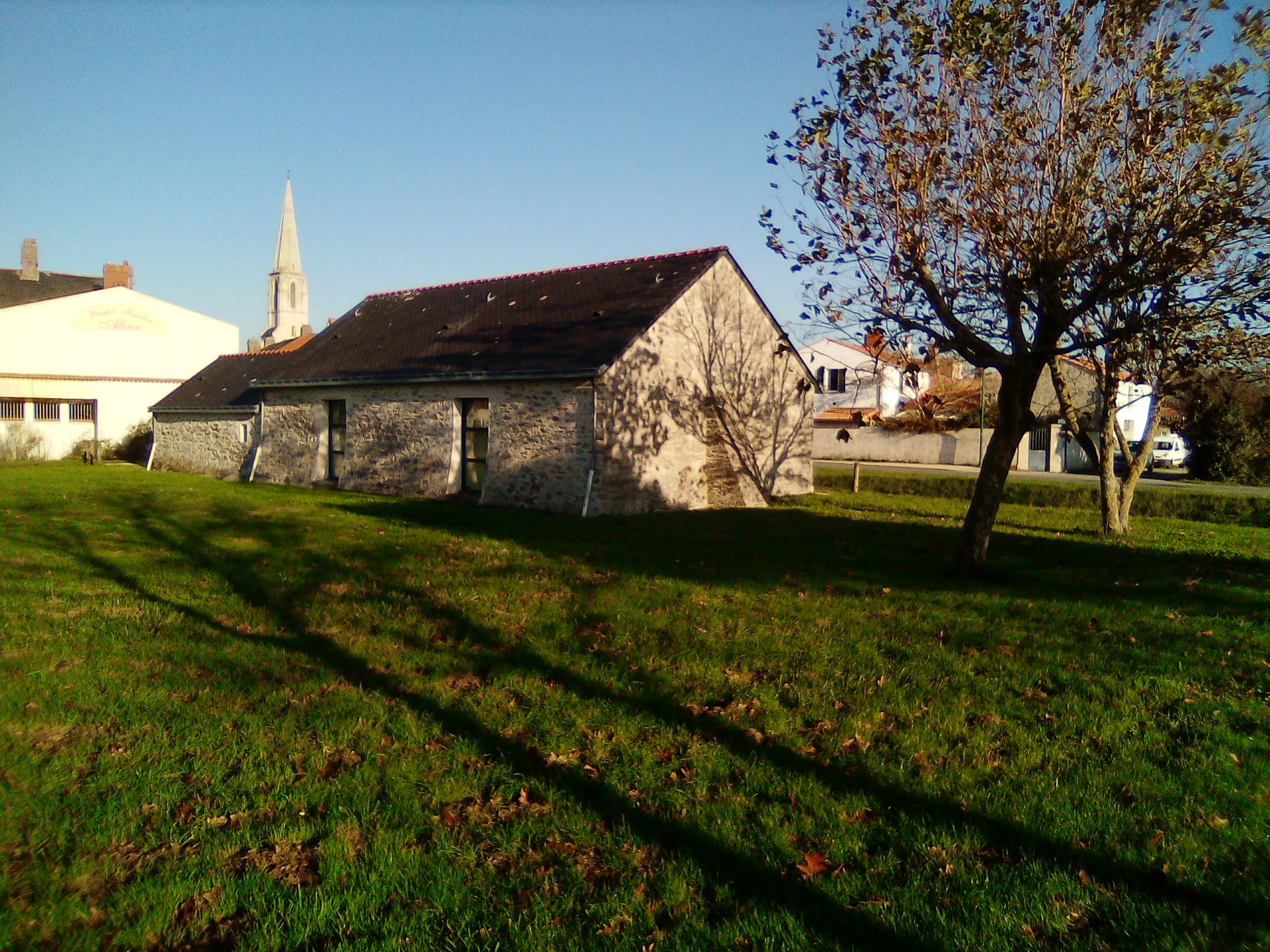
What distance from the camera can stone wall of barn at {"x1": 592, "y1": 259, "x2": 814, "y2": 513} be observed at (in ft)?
56.6

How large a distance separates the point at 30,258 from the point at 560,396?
140ft

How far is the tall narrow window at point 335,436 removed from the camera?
74.0ft

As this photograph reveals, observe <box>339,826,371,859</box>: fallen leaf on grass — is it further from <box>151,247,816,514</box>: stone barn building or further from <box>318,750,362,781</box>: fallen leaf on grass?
<box>151,247,816,514</box>: stone barn building

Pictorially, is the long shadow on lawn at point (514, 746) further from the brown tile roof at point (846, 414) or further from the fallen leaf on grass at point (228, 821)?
the brown tile roof at point (846, 414)

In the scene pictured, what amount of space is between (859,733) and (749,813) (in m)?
1.32

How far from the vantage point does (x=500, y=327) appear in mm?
20656

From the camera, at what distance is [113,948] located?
10.5ft

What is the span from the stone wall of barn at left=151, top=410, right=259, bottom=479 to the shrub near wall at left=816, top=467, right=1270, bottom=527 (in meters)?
18.3

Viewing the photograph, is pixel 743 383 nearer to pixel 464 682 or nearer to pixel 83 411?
pixel 464 682

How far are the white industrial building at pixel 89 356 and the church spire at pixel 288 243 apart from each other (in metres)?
61.6

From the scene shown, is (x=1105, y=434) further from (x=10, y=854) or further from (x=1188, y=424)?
(x=1188, y=424)

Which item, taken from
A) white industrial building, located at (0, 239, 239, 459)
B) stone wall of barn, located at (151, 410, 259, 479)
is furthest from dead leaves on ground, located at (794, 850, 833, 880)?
white industrial building, located at (0, 239, 239, 459)

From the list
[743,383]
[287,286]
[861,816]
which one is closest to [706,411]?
[743,383]

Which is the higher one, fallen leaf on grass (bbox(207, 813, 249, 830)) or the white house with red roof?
the white house with red roof
